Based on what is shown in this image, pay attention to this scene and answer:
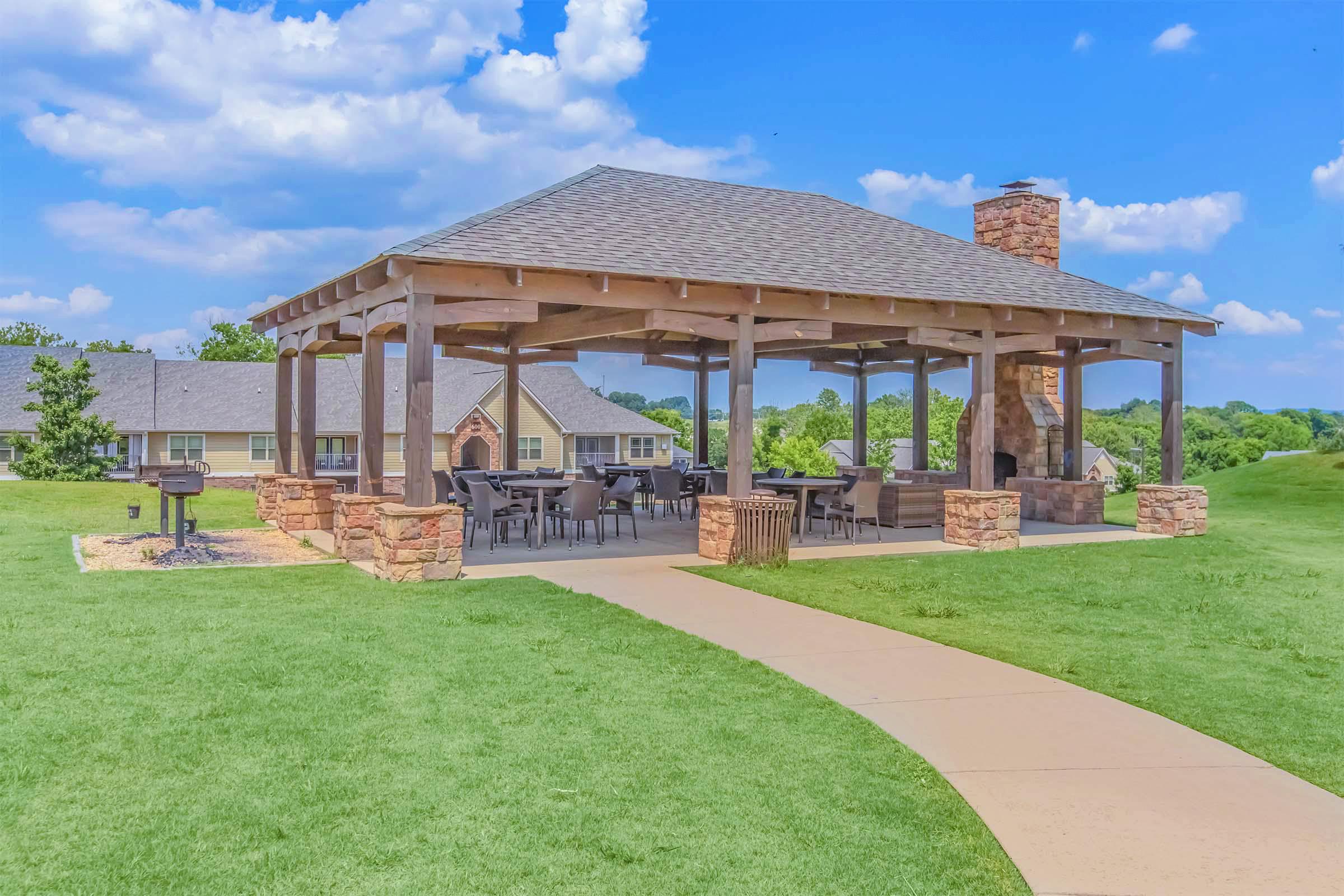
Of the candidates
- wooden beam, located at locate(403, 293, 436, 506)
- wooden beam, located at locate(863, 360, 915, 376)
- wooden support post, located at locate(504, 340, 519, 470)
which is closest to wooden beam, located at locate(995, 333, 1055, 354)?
wooden beam, located at locate(863, 360, 915, 376)

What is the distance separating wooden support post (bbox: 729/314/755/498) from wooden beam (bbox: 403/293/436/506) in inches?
143

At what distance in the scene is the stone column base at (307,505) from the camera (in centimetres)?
1416

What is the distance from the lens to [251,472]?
123 feet

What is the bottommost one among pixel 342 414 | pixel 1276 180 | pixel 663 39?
pixel 342 414

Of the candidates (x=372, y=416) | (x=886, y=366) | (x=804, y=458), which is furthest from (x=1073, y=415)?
(x=804, y=458)

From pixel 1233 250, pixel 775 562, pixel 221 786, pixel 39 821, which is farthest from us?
pixel 1233 250

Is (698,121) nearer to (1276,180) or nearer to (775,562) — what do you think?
(775,562)

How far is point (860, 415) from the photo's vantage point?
21.5m

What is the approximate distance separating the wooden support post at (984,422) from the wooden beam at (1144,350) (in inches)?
112

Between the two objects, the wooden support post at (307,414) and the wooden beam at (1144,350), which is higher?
the wooden beam at (1144,350)

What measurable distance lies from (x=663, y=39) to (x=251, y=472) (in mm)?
22138

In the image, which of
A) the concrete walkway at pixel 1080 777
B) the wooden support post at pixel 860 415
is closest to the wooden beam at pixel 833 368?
the wooden support post at pixel 860 415

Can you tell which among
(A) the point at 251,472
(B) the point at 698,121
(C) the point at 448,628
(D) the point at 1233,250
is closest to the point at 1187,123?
(D) the point at 1233,250

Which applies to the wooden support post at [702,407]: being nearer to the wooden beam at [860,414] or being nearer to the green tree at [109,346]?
the wooden beam at [860,414]
